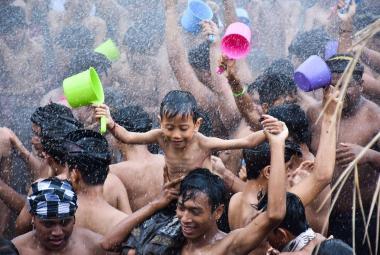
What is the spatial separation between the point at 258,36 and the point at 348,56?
4156 mm

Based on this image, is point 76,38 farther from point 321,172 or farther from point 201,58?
point 321,172

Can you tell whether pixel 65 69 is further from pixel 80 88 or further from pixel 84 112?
pixel 80 88

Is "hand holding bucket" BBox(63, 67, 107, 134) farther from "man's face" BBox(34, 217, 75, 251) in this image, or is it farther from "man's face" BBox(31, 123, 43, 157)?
"man's face" BBox(34, 217, 75, 251)

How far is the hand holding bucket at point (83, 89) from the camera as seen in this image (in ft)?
15.0

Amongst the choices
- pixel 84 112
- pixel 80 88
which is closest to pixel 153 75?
pixel 84 112

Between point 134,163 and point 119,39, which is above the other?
point 119,39

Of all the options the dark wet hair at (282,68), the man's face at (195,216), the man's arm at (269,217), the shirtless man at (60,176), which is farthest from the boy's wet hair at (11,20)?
the man's arm at (269,217)

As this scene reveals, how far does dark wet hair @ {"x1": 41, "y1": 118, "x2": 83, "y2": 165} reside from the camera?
470cm

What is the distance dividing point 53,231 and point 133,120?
146cm

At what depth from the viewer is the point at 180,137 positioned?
457cm

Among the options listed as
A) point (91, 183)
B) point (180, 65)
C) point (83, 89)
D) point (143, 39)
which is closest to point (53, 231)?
point (91, 183)

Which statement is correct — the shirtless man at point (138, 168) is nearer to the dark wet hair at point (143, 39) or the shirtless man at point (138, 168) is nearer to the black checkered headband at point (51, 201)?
the black checkered headband at point (51, 201)

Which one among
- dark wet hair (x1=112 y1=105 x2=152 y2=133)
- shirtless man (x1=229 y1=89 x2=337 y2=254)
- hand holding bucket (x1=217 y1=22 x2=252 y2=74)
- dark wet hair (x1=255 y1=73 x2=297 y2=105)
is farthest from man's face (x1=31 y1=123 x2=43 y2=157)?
dark wet hair (x1=255 y1=73 x2=297 y2=105)

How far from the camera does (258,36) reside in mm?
9422
